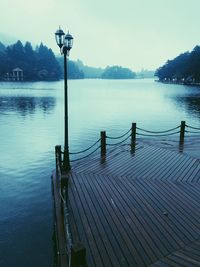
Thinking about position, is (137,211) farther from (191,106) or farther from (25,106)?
(191,106)

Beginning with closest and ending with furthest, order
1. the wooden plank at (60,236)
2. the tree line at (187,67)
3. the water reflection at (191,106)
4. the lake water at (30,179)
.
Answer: the wooden plank at (60,236) < the lake water at (30,179) < the water reflection at (191,106) < the tree line at (187,67)

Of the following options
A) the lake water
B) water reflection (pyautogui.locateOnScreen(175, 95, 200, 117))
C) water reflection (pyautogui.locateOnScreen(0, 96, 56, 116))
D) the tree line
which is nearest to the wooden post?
the lake water

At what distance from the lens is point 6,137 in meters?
27.9

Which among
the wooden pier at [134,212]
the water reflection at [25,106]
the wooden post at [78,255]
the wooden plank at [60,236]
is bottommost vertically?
the water reflection at [25,106]

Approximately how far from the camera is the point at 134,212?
355 inches

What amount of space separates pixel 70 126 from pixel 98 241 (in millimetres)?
28840

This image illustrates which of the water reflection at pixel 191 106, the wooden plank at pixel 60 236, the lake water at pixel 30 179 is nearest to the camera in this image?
the wooden plank at pixel 60 236

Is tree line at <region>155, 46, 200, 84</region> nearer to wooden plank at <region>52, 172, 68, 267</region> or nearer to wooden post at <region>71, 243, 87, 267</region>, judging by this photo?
wooden plank at <region>52, 172, 68, 267</region>

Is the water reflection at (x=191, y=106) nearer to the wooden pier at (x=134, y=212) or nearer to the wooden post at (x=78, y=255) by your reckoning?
the wooden pier at (x=134, y=212)

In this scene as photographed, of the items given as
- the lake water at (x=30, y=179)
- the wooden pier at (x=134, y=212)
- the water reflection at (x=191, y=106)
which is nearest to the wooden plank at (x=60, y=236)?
the wooden pier at (x=134, y=212)

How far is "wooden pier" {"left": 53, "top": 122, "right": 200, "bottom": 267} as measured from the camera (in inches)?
267

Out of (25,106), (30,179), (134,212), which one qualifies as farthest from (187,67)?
(134,212)

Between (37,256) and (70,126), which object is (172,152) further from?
(70,126)

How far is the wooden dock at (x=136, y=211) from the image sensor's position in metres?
6.89
